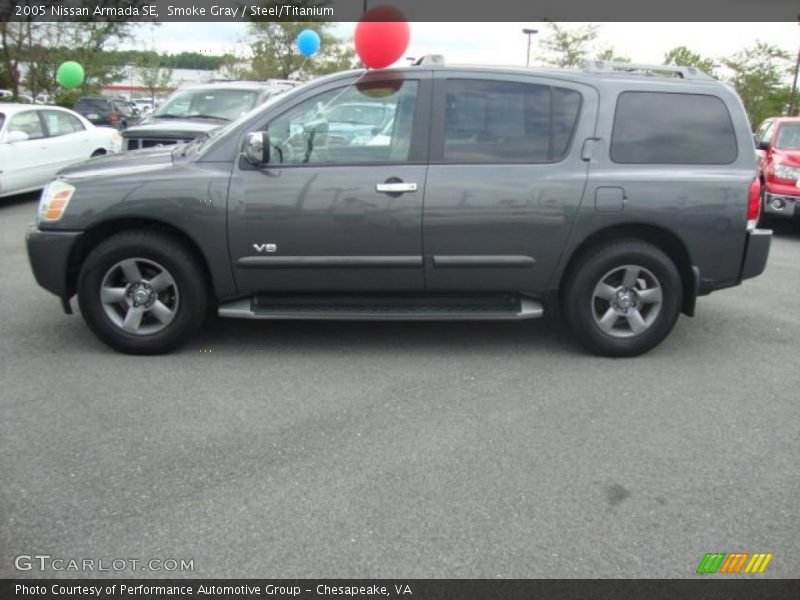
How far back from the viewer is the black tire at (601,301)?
15.6ft

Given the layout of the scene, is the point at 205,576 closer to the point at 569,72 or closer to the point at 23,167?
the point at 569,72

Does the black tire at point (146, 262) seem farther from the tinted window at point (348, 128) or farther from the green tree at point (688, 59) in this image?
the green tree at point (688, 59)

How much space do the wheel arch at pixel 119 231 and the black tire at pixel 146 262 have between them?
0.04 meters

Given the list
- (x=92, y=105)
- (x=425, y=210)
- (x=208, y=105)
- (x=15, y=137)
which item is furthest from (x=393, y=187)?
(x=92, y=105)

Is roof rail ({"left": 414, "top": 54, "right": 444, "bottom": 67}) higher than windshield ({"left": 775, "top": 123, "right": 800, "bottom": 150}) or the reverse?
higher

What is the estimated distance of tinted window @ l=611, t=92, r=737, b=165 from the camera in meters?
4.77

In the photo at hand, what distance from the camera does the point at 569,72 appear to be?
4.86 meters

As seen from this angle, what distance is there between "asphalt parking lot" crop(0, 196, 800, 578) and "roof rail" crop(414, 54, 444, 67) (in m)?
1.86

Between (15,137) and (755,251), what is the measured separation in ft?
33.2

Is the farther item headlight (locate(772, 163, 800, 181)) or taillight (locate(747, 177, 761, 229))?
headlight (locate(772, 163, 800, 181))

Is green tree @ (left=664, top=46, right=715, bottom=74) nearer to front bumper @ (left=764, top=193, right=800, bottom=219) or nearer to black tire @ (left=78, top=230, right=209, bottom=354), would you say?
front bumper @ (left=764, top=193, right=800, bottom=219)
